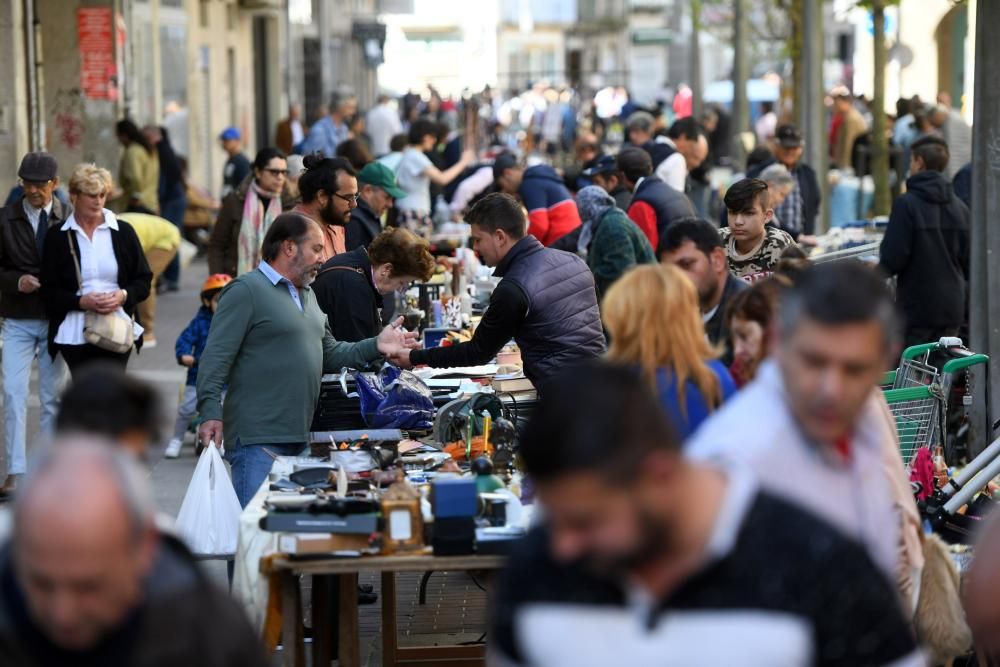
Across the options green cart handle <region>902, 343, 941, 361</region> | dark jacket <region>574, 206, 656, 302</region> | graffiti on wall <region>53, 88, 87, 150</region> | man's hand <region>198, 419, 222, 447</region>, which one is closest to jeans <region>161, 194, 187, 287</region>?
graffiti on wall <region>53, 88, 87, 150</region>

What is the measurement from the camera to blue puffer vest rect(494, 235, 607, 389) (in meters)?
7.52

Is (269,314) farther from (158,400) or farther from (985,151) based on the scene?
(985,151)

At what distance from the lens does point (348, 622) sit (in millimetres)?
6004

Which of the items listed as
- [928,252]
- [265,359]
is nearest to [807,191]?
[928,252]

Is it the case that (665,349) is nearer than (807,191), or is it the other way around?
(665,349)

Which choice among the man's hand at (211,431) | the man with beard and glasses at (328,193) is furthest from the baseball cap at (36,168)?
the man's hand at (211,431)

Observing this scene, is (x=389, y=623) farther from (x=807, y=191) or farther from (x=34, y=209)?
(x=807, y=191)

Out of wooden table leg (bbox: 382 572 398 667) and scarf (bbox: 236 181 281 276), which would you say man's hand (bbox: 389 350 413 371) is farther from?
scarf (bbox: 236 181 281 276)

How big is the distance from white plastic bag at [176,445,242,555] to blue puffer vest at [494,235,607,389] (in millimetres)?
1535

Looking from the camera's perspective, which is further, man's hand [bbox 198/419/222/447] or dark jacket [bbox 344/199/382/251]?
dark jacket [bbox 344/199/382/251]

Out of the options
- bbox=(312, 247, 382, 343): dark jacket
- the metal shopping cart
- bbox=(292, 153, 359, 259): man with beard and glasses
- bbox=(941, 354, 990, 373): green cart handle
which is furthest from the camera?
bbox=(292, 153, 359, 259): man with beard and glasses

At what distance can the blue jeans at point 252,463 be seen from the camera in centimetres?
701

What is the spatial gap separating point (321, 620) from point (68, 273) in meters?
3.67

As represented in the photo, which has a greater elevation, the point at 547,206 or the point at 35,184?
the point at 35,184
